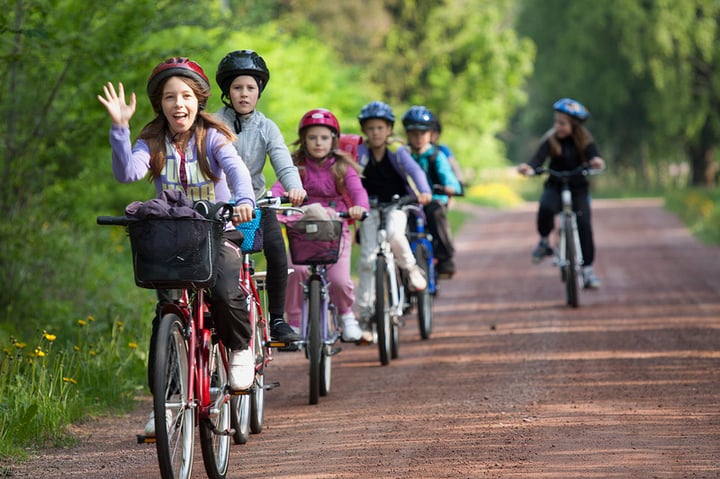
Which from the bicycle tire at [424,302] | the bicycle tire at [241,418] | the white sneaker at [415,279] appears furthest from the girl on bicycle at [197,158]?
the bicycle tire at [424,302]

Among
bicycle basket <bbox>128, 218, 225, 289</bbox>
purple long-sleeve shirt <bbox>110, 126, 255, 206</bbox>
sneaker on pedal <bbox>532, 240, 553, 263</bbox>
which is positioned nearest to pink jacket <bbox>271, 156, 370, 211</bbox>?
purple long-sleeve shirt <bbox>110, 126, 255, 206</bbox>

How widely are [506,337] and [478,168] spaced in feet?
136

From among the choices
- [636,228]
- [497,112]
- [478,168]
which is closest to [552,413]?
[636,228]

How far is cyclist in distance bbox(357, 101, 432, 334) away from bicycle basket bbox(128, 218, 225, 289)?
489 centimetres

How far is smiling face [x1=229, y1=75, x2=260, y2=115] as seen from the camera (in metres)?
7.82

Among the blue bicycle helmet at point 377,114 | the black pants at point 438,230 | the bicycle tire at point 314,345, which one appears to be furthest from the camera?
the black pants at point 438,230

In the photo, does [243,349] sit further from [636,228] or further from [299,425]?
[636,228]

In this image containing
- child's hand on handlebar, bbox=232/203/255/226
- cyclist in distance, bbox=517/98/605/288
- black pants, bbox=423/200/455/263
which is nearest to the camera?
child's hand on handlebar, bbox=232/203/255/226

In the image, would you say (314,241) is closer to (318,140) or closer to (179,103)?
(318,140)

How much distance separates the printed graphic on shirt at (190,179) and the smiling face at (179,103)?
16 centimetres

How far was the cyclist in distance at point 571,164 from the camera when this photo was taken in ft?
46.3

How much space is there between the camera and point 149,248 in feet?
18.4

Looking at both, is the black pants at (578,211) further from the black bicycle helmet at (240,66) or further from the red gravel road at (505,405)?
the black bicycle helmet at (240,66)

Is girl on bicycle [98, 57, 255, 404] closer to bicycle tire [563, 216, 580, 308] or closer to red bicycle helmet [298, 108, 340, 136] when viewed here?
red bicycle helmet [298, 108, 340, 136]
